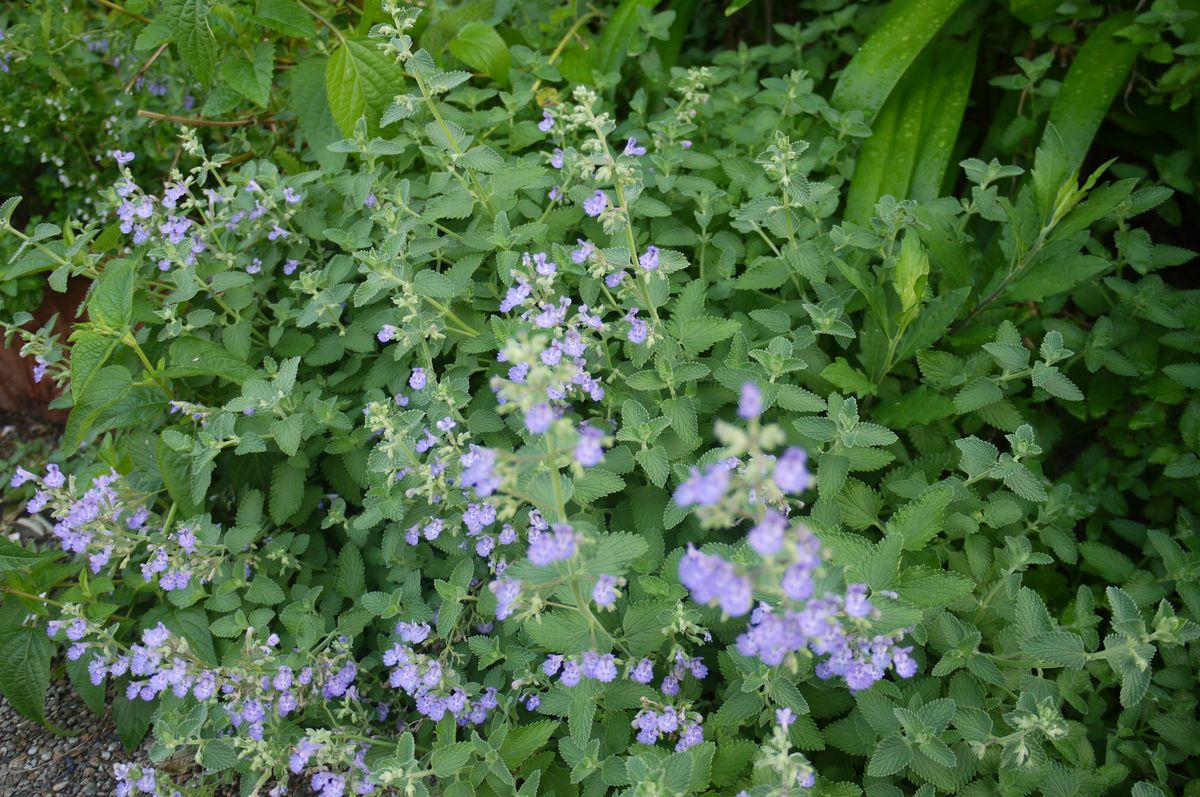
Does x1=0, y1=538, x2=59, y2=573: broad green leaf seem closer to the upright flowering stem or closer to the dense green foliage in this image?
the dense green foliage

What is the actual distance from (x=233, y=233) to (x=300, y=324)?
0.61 m

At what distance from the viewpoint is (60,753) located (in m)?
2.34

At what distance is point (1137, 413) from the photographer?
2.37 meters

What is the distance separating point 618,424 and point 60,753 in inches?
67.3

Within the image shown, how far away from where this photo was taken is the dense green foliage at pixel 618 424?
1.74 meters

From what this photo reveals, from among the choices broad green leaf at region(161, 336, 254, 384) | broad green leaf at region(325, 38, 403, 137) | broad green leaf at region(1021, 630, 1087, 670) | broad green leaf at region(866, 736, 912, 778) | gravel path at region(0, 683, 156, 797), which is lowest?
gravel path at region(0, 683, 156, 797)

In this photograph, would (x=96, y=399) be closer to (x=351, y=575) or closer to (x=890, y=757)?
(x=351, y=575)

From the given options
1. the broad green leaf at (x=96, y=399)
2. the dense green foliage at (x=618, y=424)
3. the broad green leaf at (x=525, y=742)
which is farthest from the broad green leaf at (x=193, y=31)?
the broad green leaf at (x=525, y=742)

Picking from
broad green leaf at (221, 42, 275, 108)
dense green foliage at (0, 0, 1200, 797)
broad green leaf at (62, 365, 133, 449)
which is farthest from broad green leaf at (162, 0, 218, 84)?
broad green leaf at (62, 365, 133, 449)

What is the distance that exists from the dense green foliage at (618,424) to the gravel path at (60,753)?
0.10 meters

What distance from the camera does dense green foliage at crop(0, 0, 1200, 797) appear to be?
5.70 ft

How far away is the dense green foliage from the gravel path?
0.33 ft

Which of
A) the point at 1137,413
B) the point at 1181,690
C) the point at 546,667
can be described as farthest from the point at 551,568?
the point at 1137,413

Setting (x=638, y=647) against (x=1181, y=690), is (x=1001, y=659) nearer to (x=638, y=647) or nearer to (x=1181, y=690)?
(x=1181, y=690)
